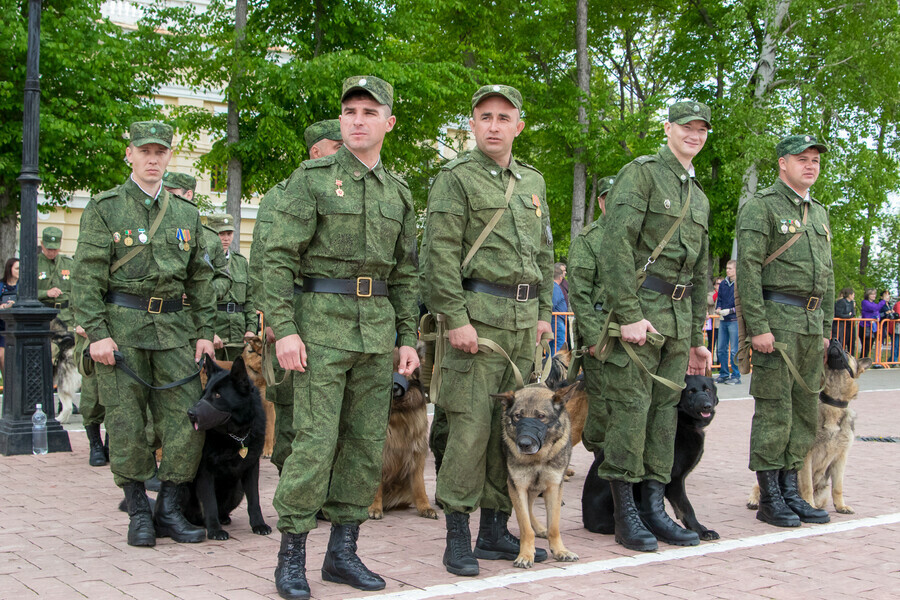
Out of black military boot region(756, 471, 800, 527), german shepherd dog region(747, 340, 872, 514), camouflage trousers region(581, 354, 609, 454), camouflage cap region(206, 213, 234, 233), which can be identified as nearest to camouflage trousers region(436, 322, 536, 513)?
camouflage trousers region(581, 354, 609, 454)

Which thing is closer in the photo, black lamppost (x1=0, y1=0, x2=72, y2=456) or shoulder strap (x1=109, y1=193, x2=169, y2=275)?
shoulder strap (x1=109, y1=193, x2=169, y2=275)

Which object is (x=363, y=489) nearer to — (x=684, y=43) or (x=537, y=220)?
(x=537, y=220)

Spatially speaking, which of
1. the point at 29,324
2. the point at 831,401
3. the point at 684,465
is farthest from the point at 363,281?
the point at 29,324

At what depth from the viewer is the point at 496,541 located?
5.21m

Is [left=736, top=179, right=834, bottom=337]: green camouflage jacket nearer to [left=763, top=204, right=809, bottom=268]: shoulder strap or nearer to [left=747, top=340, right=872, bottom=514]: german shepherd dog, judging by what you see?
[left=763, top=204, right=809, bottom=268]: shoulder strap

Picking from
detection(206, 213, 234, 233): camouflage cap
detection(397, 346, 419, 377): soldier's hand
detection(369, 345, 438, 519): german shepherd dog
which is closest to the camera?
detection(397, 346, 419, 377): soldier's hand

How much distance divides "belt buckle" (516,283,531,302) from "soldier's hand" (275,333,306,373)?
133 centimetres

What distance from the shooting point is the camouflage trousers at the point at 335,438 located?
14.4 feet

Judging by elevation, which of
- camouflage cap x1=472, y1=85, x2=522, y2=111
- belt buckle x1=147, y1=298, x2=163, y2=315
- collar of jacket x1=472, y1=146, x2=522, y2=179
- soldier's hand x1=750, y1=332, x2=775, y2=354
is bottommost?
soldier's hand x1=750, y1=332, x2=775, y2=354

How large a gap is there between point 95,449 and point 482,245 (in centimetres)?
Result: 481

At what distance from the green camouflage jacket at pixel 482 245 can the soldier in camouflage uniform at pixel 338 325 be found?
28 cm

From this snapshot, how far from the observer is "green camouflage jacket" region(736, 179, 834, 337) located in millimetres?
6227

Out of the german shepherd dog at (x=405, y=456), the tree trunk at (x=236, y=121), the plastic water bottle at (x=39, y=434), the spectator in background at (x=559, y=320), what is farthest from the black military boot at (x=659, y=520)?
the tree trunk at (x=236, y=121)

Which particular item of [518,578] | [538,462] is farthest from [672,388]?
[518,578]
